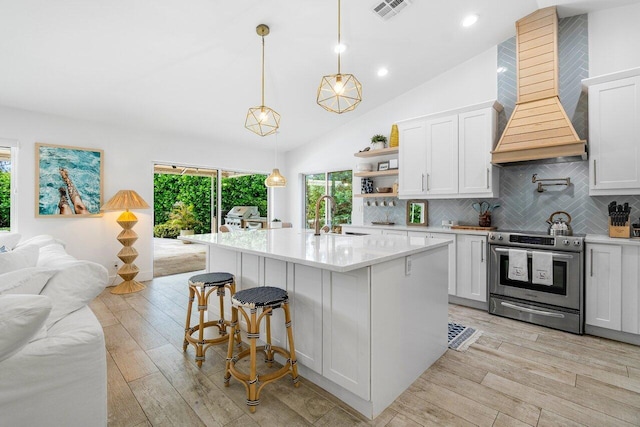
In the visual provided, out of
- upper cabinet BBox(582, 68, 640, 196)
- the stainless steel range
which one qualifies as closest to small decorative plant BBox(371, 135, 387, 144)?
the stainless steel range

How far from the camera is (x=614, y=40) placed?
3.16 m

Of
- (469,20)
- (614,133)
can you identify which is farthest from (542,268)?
(469,20)

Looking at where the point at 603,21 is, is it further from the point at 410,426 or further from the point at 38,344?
the point at 38,344

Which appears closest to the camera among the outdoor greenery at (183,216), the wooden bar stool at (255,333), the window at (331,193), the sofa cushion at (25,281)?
the sofa cushion at (25,281)

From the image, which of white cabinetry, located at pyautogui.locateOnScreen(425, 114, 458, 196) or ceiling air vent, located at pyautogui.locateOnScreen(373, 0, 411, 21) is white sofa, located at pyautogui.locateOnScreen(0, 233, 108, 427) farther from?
white cabinetry, located at pyautogui.locateOnScreen(425, 114, 458, 196)

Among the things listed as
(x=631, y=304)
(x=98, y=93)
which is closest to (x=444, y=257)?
(x=631, y=304)

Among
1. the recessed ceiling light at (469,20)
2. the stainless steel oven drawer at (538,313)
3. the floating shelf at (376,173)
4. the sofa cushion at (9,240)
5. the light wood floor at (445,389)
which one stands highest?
the recessed ceiling light at (469,20)

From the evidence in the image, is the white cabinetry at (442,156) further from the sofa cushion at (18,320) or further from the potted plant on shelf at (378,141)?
the sofa cushion at (18,320)

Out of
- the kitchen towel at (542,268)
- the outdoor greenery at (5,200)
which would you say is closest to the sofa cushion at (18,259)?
the outdoor greenery at (5,200)

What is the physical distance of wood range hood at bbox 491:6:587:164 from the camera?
3.11 m

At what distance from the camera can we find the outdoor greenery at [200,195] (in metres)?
6.14

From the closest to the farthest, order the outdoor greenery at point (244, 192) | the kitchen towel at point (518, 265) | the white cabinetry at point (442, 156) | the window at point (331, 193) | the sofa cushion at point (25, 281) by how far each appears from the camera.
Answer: the sofa cushion at point (25, 281) < the kitchen towel at point (518, 265) < the white cabinetry at point (442, 156) < the window at point (331, 193) < the outdoor greenery at point (244, 192)

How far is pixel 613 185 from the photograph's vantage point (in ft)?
9.55

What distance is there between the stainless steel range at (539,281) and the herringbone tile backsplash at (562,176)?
598 mm
